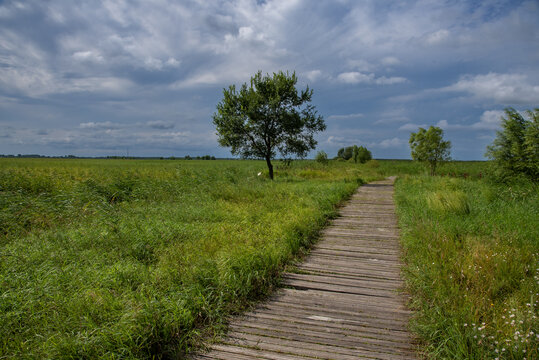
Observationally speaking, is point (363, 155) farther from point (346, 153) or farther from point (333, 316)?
point (333, 316)

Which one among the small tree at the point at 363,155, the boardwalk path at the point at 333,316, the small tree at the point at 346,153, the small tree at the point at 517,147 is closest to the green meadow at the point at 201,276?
the boardwalk path at the point at 333,316

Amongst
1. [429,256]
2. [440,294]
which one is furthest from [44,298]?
[429,256]

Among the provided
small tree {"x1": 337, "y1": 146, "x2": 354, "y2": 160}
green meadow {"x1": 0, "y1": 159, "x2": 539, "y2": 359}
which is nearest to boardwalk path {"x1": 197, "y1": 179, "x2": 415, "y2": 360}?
green meadow {"x1": 0, "y1": 159, "x2": 539, "y2": 359}

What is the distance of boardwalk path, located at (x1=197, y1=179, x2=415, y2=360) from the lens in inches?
117

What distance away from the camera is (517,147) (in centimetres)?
1180

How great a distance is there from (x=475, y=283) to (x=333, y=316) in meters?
2.11

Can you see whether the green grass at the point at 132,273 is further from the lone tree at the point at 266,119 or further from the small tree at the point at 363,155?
the small tree at the point at 363,155

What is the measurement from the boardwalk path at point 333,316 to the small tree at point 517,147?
9.73 metres

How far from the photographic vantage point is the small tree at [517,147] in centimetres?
1119

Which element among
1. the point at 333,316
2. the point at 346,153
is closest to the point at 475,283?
the point at 333,316

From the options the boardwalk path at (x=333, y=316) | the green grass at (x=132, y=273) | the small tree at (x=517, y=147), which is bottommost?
the boardwalk path at (x=333, y=316)

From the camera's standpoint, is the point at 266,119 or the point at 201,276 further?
the point at 266,119

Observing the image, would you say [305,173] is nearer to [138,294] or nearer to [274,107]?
[274,107]

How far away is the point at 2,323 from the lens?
3332 mm
